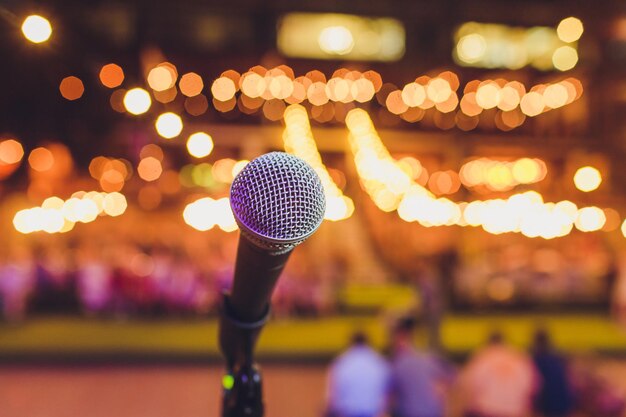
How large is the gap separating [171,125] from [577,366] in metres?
4.65

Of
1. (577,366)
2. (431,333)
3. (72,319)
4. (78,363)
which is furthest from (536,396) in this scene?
(72,319)

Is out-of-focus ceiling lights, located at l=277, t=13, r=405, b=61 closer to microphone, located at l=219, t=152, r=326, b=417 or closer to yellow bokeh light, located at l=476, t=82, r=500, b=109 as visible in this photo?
yellow bokeh light, located at l=476, t=82, r=500, b=109

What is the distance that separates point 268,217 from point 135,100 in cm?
426

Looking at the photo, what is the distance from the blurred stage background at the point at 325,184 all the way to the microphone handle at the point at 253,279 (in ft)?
22.2

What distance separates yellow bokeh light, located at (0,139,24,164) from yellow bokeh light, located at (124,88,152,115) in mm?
10859

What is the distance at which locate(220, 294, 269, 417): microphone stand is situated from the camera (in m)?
1.55

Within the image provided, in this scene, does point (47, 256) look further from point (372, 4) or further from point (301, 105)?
point (372, 4)

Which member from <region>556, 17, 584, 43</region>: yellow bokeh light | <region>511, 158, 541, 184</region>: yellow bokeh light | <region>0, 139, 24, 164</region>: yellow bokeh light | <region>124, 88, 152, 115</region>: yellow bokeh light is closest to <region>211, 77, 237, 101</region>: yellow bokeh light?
<region>0, 139, 24, 164</region>: yellow bokeh light

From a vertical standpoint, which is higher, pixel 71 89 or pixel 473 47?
pixel 473 47

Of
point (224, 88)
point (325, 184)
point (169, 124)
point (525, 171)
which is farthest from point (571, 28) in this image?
point (169, 124)

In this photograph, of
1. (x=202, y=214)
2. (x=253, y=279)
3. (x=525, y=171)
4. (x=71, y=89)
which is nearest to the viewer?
(x=253, y=279)

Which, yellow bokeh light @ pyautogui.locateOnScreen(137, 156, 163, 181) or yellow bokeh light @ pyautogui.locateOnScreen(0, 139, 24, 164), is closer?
yellow bokeh light @ pyautogui.locateOnScreen(0, 139, 24, 164)

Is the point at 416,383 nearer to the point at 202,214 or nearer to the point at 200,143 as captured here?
the point at 200,143

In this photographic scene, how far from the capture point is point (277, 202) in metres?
1.27
